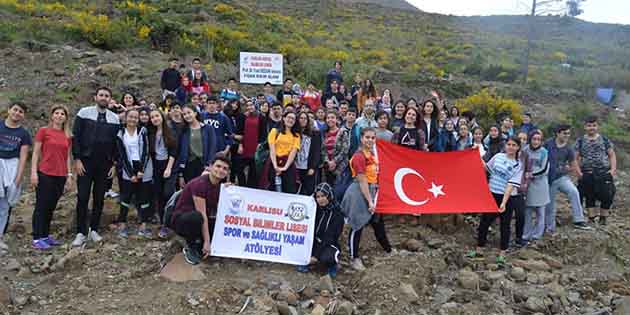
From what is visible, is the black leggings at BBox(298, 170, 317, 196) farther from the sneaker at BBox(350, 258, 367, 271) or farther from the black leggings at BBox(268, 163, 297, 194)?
the sneaker at BBox(350, 258, 367, 271)

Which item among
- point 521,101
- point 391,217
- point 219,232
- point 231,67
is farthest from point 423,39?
point 219,232

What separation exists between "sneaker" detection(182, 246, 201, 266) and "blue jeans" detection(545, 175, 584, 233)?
5.34 meters

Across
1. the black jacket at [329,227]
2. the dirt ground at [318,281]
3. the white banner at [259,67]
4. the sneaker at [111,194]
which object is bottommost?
the dirt ground at [318,281]

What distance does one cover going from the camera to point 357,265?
5.80 metres

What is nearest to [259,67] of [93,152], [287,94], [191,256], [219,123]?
[287,94]

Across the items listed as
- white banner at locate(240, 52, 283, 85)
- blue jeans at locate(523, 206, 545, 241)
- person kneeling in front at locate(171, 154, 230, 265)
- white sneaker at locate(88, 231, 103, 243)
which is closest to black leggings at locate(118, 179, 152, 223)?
white sneaker at locate(88, 231, 103, 243)

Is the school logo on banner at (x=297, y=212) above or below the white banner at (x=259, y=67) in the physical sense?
below

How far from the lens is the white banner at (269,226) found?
18.4 feet

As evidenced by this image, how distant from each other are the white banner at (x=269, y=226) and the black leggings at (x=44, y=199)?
6.73 feet

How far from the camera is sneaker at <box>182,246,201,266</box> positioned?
5321 mm

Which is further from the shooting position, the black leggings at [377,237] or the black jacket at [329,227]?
the black leggings at [377,237]

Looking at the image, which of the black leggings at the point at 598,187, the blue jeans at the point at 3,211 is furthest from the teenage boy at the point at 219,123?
the black leggings at the point at 598,187

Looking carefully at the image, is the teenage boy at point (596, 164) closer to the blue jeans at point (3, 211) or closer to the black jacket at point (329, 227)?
the black jacket at point (329, 227)

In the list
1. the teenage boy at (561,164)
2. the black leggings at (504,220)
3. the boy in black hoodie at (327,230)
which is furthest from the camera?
the teenage boy at (561,164)
